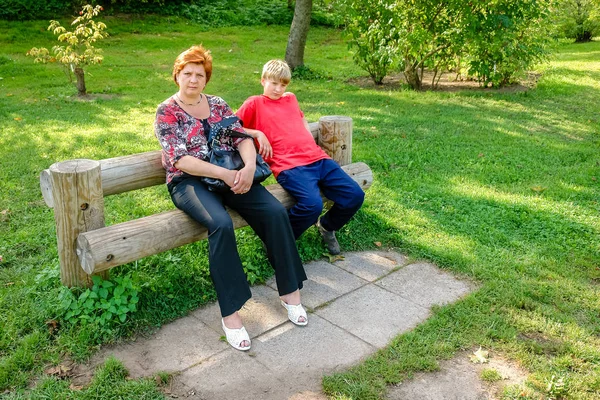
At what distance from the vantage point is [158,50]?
1568cm

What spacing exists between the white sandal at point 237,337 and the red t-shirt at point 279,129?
1358 millimetres

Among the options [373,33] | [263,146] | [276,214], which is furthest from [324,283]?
[373,33]

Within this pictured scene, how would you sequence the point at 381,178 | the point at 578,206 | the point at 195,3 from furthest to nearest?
1. the point at 195,3
2. the point at 381,178
3. the point at 578,206

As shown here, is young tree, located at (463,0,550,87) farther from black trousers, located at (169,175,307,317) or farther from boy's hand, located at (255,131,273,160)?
black trousers, located at (169,175,307,317)

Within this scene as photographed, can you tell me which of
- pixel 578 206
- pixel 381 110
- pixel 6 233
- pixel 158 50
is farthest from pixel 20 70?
pixel 578 206

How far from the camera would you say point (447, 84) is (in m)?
12.2

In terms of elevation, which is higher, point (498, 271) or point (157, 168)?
point (157, 168)

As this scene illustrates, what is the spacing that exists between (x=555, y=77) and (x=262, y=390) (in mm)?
12148

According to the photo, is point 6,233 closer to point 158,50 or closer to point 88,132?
point 88,132

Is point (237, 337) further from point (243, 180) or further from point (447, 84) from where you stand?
point (447, 84)

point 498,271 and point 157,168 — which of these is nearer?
point 157,168

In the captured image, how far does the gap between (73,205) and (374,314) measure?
2.02 m

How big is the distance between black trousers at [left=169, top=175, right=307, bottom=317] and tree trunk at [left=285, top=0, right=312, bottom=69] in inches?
361

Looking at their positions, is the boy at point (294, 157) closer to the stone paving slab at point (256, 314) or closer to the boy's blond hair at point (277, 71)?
the boy's blond hair at point (277, 71)
